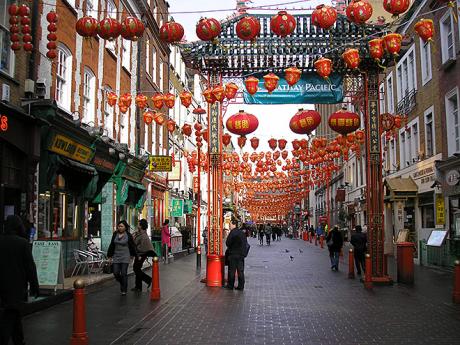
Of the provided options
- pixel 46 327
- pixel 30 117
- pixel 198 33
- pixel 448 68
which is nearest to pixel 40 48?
pixel 30 117

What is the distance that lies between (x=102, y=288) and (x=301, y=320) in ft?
21.7

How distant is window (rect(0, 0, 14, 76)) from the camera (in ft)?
41.9

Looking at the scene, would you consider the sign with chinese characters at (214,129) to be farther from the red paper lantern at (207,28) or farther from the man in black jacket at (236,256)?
the red paper lantern at (207,28)

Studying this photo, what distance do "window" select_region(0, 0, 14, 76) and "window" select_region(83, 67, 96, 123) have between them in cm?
528

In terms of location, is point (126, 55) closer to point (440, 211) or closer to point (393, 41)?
point (393, 41)

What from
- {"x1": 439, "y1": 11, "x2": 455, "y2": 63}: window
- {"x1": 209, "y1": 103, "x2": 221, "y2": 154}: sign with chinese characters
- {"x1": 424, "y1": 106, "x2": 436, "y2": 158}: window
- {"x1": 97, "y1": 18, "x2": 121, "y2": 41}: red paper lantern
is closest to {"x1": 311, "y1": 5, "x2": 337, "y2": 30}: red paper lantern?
{"x1": 97, "y1": 18, "x2": 121, "y2": 41}: red paper lantern

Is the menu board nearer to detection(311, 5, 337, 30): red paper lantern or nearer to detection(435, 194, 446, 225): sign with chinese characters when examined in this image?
detection(311, 5, 337, 30): red paper lantern

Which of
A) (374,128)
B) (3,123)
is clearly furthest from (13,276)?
(374,128)

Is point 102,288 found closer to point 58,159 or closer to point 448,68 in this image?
point 58,159

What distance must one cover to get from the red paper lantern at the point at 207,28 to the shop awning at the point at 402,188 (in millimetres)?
15279

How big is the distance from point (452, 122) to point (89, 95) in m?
13.4

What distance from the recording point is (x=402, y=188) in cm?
2502

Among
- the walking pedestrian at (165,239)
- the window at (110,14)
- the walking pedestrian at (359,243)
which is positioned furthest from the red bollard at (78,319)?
the walking pedestrian at (165,239)

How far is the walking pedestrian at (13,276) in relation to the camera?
642cm
